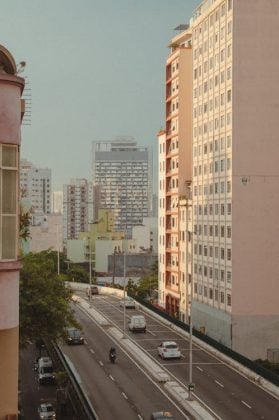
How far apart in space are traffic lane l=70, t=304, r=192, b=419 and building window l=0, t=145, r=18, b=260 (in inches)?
1177

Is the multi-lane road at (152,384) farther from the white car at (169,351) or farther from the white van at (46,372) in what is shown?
the white van at (46,372)

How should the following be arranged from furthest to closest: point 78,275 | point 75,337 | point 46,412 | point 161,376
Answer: point 78,275 < point 75,337 < point 161,376 < point 46,412

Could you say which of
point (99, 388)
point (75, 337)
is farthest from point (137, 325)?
point (99, 388)

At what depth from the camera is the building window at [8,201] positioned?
1198 centimetres

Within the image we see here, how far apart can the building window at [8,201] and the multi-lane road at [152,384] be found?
95.0 ft

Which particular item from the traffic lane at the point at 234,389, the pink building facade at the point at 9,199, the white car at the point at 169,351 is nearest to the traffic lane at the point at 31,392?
the traffic lane at the point at 234,389

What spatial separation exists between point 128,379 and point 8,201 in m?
40.2

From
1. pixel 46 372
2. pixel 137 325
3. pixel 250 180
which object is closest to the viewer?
pixel 46 372

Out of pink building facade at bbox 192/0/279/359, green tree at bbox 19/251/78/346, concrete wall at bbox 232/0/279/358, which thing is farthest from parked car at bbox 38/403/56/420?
concrete wall at bbox 232/0/279/358

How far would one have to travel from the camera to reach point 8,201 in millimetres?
12094

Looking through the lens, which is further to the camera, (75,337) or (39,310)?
(75,337)

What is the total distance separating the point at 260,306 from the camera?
67812 mm

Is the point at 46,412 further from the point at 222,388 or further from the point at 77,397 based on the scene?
the point at 222,388

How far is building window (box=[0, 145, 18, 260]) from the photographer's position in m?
12.0
